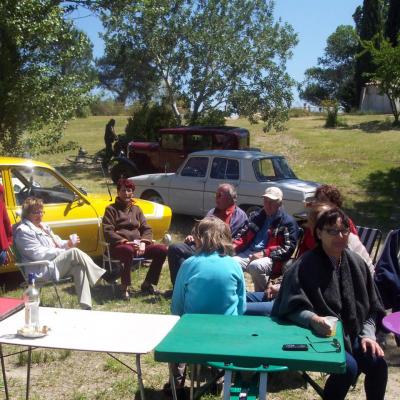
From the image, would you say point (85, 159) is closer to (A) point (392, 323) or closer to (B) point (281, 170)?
(B) point (281, 170)

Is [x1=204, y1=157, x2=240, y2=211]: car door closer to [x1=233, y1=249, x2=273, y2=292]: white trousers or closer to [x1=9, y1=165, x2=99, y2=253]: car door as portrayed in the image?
[x1=9, y1=165, x2=99, y2=253]: car door

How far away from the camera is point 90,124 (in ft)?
121

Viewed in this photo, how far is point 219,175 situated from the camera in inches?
408

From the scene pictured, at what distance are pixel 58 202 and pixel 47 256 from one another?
4.81 ft

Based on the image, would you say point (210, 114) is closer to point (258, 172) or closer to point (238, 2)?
point (238, 2)

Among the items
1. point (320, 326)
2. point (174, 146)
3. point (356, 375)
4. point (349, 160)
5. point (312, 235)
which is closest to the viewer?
point (320, 326)

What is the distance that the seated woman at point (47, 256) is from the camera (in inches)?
232

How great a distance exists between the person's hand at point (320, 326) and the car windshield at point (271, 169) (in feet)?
22.1

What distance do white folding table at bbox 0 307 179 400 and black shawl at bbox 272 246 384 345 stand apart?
27.9 inches

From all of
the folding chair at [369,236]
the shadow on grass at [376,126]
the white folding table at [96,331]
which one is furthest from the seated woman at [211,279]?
the shadow on grass at [376,126]

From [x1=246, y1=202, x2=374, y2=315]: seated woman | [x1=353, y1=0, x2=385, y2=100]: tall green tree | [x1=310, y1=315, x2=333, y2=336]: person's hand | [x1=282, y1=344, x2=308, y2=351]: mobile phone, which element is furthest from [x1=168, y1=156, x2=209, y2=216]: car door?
[x1=353, y1=0, x2=385, y2=100]: tall green tree

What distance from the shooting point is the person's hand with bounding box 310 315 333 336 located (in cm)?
313

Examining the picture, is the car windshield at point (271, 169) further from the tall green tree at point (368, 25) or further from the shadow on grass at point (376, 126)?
the tall green tree at point (368, 25)

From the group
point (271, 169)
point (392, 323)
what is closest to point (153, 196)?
point (271, 169)
